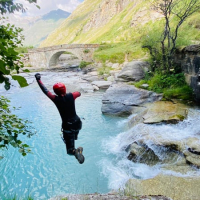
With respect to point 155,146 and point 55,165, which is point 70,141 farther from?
point 55,165

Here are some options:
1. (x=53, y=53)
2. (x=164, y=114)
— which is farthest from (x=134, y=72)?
(x=53, y=53)

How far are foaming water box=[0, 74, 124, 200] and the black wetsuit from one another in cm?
198

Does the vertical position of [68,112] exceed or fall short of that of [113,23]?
it falls short

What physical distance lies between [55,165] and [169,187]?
14.5 feet

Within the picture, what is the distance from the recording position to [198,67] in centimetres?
945

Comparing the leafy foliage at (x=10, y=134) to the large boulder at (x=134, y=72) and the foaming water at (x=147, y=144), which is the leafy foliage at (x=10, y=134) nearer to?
the foaming water at (x=147, y=144)

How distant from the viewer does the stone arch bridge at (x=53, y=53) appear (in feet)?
127

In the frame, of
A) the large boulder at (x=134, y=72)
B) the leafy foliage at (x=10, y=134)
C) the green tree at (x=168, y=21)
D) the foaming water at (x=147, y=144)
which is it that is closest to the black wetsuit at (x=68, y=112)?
the leafy foliage at (x=10, y=134)

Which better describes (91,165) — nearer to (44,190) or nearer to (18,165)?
(44,190)

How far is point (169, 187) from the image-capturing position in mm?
4754

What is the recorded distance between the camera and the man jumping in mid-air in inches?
151

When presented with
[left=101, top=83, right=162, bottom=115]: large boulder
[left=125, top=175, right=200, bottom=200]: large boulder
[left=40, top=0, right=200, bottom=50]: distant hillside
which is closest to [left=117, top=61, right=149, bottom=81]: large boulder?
Answer: [left=101, top=83, right=162, bottom=115]: large boulder

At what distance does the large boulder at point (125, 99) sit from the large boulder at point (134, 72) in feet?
5.95

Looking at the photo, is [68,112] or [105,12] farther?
[105,12]
